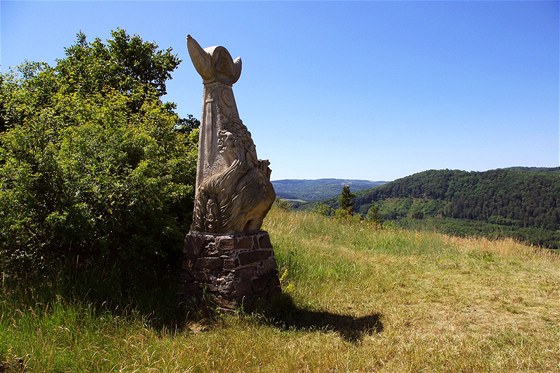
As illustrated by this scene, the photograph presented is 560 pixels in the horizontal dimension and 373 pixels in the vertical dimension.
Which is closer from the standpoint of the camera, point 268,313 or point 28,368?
point 28,368

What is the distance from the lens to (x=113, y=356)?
3244 mm

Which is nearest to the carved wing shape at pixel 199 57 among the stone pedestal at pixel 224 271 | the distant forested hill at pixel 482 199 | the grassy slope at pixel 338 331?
the stone pedestal at pixel 224 271

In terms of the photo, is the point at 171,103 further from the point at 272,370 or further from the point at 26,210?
the point at 272,370

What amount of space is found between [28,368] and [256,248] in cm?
269

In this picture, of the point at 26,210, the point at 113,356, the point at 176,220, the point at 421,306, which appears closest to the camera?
the point at 113,356

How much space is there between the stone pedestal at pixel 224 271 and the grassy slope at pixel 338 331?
32 cm

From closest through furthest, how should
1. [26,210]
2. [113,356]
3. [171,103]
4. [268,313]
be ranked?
[113,356] → [26,210] → [268,313] → [171,103]

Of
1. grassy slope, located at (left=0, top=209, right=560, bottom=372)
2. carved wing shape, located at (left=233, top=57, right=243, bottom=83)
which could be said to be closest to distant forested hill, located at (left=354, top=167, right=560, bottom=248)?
grassy slope, located at (left=0, top=209, right=560, bottom=372)

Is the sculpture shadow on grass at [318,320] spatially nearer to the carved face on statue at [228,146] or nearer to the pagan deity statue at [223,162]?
the pagan deity statue at [223,162]

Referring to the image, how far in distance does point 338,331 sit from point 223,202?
81.1 inches

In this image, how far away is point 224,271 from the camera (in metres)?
4.55

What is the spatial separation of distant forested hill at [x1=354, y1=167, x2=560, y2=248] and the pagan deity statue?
63083mm

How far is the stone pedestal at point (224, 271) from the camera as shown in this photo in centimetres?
451

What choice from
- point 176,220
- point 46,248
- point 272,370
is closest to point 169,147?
point 176,220
